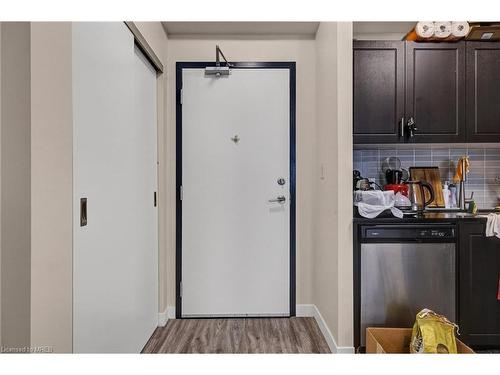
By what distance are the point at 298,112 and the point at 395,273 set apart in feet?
4.83

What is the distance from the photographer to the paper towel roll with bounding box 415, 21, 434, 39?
2309mm

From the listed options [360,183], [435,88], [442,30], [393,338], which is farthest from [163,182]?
[442,30]

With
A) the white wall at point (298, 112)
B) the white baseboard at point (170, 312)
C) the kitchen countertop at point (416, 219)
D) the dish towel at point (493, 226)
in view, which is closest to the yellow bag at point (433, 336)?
the kitchen countertop at point (416, 219)

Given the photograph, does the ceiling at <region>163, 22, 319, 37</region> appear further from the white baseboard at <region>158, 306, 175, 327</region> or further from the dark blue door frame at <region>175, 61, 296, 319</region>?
the white baseboard at <region>158, 306, 175, 327</region>

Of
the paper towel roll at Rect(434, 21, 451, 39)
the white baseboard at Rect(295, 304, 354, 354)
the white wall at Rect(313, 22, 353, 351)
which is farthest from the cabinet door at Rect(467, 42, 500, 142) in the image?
the white baseboard at Rect(295, 304, 354, 354)

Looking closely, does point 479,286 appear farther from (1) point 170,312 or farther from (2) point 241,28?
(2) point 241,28

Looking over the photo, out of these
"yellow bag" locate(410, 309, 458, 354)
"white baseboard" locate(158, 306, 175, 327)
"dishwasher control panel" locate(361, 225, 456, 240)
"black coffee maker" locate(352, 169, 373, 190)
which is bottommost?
"white baseboard" locate(158, 306, 175, 327)

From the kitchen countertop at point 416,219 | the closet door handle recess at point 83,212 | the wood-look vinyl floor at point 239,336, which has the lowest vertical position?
the wood-look vinyl floor at point 239,336

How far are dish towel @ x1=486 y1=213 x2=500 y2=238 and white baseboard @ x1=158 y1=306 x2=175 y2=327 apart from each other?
93.0 inches

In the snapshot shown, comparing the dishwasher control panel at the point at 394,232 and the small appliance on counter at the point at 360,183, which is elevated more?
the small appliance on counter at the point at 360,183

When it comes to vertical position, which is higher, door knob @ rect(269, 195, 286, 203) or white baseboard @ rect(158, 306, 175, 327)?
door knob @ rect(269, 195, 286, 203)

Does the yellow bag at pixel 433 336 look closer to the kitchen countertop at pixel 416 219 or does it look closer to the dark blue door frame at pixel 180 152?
the kitchen countertop at pixel 416 219

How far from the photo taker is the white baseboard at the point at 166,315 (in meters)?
2.78

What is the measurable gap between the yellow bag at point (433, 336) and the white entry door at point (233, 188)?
3.91 feet
